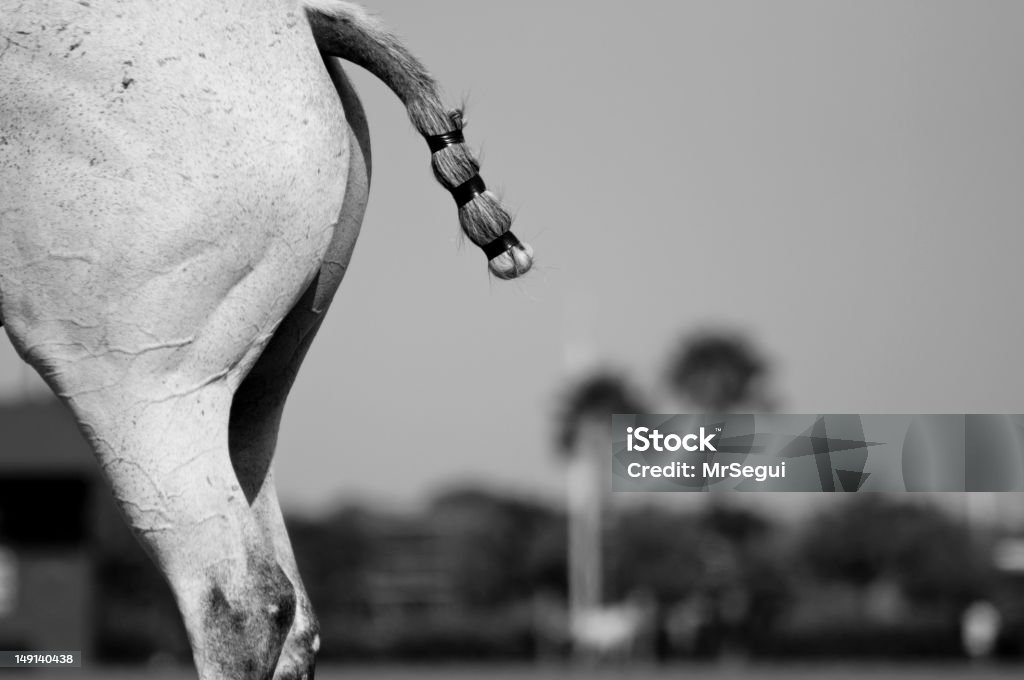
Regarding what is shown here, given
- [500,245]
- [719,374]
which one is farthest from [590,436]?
[500,245]

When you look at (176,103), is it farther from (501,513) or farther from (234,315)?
(501,513)

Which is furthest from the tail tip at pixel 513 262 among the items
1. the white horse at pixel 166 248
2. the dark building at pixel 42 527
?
the dark building at pixel 42 527

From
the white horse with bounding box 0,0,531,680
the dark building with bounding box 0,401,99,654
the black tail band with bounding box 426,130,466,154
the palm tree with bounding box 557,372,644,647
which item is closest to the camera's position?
the white horse with bounding box 0,0,531,680

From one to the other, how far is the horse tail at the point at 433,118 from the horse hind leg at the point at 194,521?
704 mm

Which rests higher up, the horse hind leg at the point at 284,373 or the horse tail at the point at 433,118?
the horse tail at the point at 433,118

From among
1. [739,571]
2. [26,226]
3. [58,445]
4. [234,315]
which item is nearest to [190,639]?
[234,315]

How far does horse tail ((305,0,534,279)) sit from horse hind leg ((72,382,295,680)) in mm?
704

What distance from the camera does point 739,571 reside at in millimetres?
56844

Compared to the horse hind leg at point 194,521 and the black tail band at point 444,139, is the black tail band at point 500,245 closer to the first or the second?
the black tail band at point 444,139

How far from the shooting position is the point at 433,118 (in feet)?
9.59

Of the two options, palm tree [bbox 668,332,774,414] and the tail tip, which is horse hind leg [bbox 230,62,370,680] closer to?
the tail tip

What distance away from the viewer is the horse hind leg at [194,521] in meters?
2.47

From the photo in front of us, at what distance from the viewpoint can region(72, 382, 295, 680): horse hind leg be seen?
97.3 inches

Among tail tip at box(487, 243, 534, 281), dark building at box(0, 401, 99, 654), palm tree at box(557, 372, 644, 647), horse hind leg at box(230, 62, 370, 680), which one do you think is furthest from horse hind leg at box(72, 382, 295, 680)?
palm tree at box(557, 372, 644, 647)
